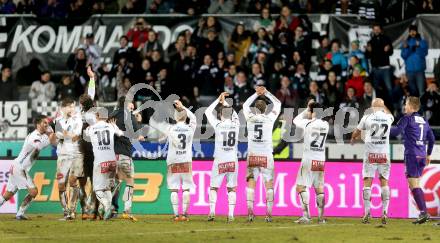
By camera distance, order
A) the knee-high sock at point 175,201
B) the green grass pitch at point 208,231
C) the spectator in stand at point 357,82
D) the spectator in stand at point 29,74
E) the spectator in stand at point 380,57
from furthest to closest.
→ 1. the spectator in stand at point 29,74
2. the spectator in stand at point 380,57
3. the spectator in stand at point 357,82
4. the knee-high sock at point 175,201
5. the green grass pitch at point 208,231

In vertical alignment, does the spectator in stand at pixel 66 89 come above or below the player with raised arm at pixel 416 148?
above

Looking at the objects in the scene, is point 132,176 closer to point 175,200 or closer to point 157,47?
point 175,200

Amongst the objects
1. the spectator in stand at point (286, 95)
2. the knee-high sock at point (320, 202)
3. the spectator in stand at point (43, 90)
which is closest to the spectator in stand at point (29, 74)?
the spectator in stand at point (43, 90)

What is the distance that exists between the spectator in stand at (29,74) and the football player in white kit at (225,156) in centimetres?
1000

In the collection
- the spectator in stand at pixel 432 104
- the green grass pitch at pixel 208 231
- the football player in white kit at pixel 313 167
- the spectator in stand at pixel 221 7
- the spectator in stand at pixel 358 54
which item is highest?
the spectator in stand at pixel 221 7

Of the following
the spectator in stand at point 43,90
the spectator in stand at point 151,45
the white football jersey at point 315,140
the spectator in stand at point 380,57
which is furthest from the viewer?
the spectator in stand at point 151,45

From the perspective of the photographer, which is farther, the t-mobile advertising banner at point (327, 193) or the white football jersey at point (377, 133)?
the t-mobile advertising banner at point (327, 193)

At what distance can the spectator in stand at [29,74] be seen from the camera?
33750mm

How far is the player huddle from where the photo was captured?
80.3ft

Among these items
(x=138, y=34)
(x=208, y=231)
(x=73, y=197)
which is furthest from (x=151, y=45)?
(x=208, y=231)

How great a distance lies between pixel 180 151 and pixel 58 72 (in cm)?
1043

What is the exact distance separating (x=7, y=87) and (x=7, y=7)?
3940 millimetres

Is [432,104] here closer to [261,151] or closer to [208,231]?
[261,151]

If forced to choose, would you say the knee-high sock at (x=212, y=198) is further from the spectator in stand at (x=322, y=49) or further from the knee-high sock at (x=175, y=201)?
the spectator in stand at (x=322, y=49)
